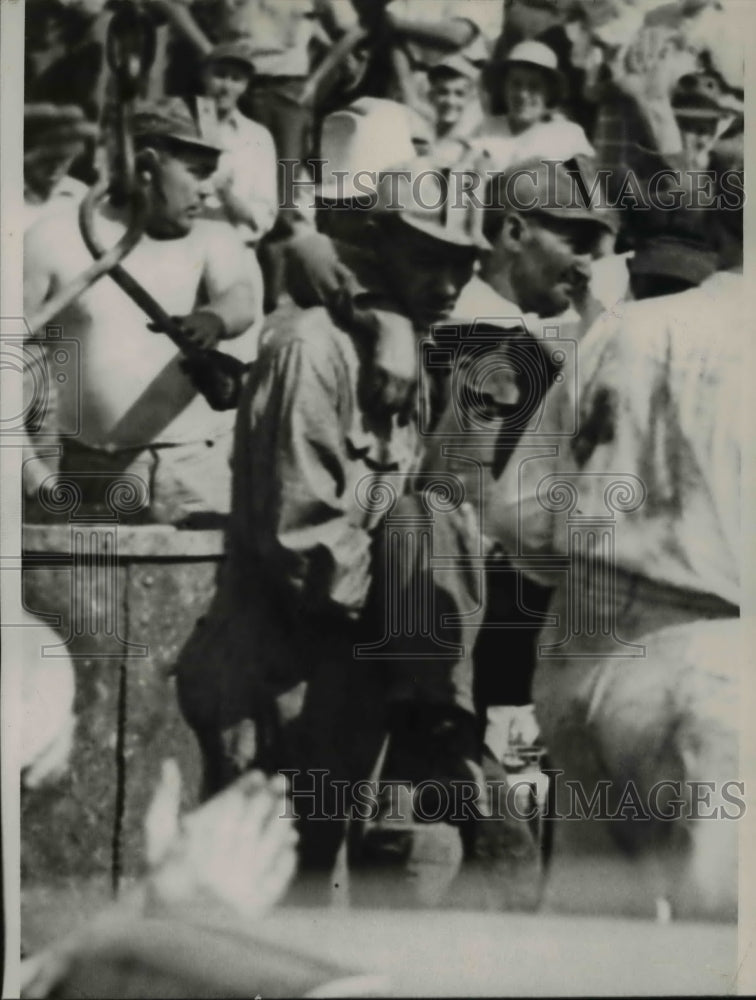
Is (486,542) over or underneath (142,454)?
underneath

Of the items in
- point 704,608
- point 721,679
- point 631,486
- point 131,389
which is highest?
point 131,389

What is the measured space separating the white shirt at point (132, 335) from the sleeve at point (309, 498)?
4.9 inches

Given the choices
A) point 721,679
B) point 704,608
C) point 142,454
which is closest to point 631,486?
point 704,608

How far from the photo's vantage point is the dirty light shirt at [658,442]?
278cm

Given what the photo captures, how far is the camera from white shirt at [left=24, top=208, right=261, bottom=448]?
9.07 feet

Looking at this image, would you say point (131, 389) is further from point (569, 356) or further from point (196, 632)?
point (569, 356)

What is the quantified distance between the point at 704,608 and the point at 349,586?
0.88m

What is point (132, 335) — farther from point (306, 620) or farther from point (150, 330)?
point (306, 620)

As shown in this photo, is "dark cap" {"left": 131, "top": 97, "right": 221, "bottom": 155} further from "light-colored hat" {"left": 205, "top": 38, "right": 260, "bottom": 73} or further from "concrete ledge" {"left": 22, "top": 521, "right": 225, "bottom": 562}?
"concrete ledge" {"left": 22, "top": 521, "right": 225, "bottom": 562}

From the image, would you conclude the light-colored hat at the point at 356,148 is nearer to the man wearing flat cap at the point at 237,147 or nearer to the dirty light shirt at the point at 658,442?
the man wearing flat cap at the point at 237,147

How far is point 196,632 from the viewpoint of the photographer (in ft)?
8.99
